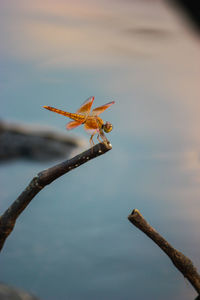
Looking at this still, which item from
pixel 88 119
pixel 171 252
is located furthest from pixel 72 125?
pixel 171 252

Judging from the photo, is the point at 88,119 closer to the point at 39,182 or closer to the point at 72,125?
the point at 72,125

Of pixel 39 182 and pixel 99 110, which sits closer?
pixel 39 182

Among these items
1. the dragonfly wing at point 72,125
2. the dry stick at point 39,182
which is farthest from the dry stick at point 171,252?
the dragonfly wing at point 72,125

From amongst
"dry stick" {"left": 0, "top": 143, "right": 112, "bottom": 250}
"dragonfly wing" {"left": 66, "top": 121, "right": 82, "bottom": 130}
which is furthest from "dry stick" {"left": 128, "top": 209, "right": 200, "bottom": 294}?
"dragonfly wing" {"left": 66, "top": 121, "right": 82, "bottom": 130}

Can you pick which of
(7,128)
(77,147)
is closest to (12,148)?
(7,128)

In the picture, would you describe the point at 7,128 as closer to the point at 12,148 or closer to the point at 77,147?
the point at 12,148

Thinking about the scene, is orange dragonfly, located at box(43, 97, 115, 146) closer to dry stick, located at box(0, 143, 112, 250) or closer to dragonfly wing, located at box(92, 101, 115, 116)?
dragonfly wing, located at box(92, 101, 115, 116)
